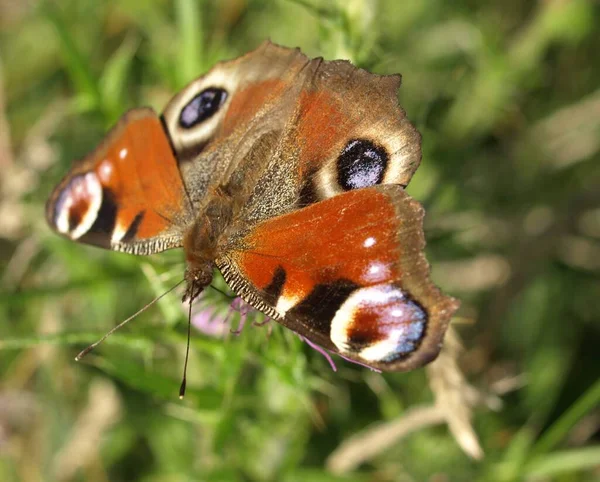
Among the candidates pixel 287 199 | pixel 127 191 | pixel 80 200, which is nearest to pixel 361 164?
pixel 287 199

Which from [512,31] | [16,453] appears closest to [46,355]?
[16,453]

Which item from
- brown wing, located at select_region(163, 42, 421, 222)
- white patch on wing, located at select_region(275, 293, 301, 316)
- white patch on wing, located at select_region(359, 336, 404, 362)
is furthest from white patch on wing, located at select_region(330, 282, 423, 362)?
brown wing, located at select_region(163, 42, 421, 222)

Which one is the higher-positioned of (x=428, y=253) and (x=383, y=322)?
(x=428, y=253)

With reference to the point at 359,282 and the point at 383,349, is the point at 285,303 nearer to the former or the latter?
the point at 359,282

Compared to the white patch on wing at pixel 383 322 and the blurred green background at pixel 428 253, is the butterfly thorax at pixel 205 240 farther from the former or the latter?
the white patch on wing at pixel 383 322

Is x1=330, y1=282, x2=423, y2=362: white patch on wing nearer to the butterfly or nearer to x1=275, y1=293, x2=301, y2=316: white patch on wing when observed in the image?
the butterfly

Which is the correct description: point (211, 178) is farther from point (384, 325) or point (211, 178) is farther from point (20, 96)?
point (20, 96)
